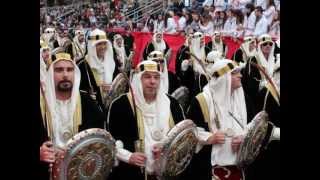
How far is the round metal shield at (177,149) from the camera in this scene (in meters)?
4.38

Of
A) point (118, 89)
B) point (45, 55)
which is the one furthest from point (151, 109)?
point (45, 55)

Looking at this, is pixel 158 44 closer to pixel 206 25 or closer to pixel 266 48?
pixel 206 25

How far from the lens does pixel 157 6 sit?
4488 mm

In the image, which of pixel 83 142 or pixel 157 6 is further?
pixel 157 6

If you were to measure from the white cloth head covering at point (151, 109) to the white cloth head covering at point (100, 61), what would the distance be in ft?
0.73

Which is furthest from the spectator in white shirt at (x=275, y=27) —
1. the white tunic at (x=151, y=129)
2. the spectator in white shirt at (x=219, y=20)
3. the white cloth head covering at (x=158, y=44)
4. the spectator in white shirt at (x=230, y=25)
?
the white tunic at (x=151, y=129)

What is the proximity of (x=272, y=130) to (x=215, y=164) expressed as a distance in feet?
1.98

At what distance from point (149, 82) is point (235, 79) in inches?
31.3

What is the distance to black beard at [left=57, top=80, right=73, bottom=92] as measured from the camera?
409 cm

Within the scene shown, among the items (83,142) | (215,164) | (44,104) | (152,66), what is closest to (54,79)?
(44,104)

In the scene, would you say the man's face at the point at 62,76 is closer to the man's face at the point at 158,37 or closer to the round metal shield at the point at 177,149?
the man's face at the point at 158,37

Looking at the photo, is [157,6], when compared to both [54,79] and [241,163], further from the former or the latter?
[241,163]

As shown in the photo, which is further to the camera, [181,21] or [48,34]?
[181,21]

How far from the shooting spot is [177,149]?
4422 mm
